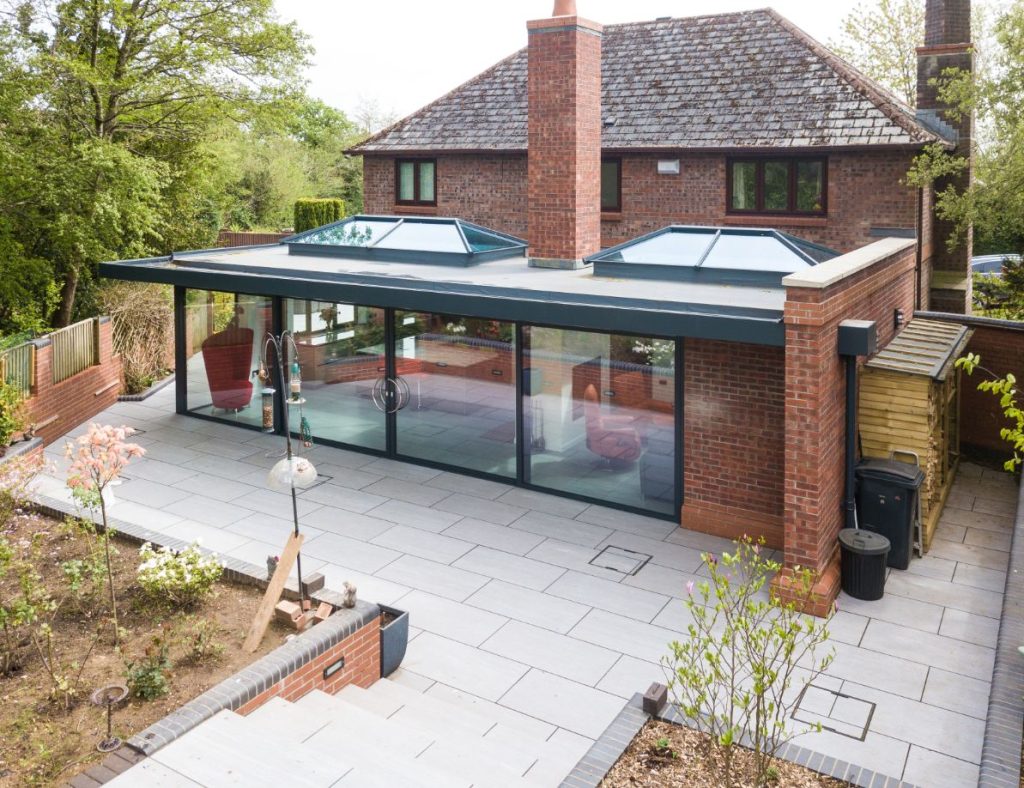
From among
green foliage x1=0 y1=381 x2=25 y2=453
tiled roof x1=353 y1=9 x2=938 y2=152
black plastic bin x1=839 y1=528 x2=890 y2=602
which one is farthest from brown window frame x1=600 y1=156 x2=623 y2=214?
green foliage x1=0 y1=381 x2=25 y2=453

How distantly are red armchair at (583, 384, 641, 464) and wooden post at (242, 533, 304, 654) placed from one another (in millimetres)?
4788

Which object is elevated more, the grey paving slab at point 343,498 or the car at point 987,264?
the car at point 987,264

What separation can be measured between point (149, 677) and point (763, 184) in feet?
46.4

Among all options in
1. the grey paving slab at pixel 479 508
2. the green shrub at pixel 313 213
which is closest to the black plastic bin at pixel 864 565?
the grey paving slab at pixel 479 508

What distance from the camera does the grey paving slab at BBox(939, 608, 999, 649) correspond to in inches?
318

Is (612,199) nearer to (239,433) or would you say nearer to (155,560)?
(239,433)

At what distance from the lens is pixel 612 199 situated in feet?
61.2

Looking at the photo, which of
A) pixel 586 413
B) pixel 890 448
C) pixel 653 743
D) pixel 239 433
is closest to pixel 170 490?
pixel 239 433

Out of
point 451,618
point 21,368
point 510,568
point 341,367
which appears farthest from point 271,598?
point 21,368

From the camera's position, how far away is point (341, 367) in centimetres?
1339

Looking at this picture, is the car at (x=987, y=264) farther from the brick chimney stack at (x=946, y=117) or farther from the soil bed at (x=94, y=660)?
the soil bed at (x=94, y=660)

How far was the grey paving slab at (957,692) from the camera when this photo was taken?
702 cm

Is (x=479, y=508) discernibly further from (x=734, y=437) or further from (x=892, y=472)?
(x=892, y=472)

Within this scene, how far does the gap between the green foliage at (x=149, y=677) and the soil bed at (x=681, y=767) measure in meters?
3.04
